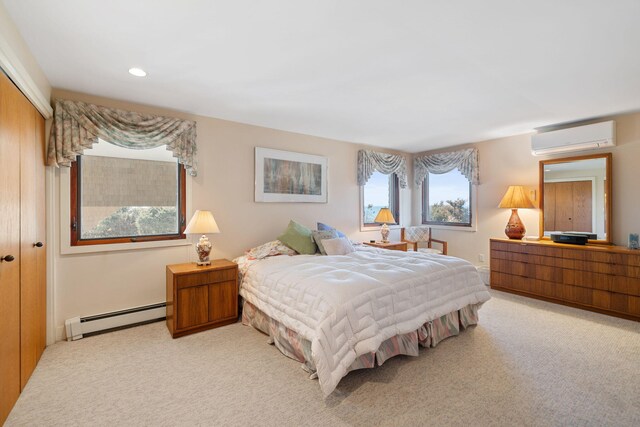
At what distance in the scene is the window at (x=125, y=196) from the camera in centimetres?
288

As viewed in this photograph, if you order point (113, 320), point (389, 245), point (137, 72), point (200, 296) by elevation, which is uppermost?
point (137, 72)

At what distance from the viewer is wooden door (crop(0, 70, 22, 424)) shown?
1.69 m

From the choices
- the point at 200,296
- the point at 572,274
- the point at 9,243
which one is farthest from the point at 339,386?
the point at 572,274

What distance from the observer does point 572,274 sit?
361 cm

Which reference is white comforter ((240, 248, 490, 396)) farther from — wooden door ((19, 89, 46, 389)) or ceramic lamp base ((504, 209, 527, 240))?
ceramic lamp base ((504, 209, 527, 240))

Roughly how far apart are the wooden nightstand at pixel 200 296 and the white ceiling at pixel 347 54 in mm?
1717

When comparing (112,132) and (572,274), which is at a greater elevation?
(112,132)

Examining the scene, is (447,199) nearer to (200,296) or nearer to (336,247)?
(336,247)

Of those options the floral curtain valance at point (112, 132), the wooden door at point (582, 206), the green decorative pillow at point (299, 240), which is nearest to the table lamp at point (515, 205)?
the wooden door at point (582, 206)

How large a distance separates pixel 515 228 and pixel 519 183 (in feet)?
2.38

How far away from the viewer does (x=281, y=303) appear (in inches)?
97.4

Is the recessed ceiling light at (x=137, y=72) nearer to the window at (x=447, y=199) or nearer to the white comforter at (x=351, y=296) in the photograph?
the white comforter at (x=351, y=296)

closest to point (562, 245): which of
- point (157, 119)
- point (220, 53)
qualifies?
point (220, 53)

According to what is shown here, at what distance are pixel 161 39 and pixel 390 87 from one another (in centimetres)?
185
